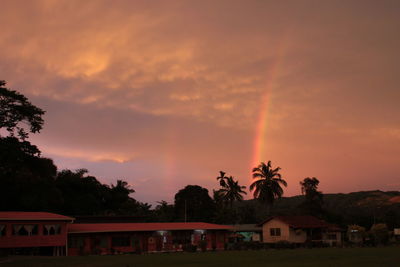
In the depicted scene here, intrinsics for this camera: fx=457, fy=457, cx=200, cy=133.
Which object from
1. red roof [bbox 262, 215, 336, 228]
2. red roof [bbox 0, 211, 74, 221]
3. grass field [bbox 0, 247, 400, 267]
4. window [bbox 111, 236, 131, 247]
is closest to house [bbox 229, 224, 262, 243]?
red roof [bbox 262, 215, 336, 228]

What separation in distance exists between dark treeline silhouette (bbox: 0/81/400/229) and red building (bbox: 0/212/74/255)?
794 centimetres

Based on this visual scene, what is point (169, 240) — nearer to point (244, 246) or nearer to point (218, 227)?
point (218, 227)

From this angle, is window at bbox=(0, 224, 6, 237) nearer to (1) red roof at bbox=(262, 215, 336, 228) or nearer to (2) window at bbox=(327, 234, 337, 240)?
(1) red roof at bbox=(262, 215, 336, 228)

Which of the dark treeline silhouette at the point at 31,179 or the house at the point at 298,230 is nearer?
the dark treeline silhouette at the point at 31,179

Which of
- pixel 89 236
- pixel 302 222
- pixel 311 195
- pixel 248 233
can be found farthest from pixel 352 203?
pixel 89 236

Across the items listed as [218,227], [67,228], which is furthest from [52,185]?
[218,227]

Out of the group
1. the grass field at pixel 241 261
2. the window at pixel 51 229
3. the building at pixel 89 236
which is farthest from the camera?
the window at pixel 51 229

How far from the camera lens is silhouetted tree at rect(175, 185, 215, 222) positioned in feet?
297

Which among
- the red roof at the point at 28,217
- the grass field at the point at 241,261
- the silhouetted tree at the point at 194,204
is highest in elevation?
the silhouetted tree at the point at 194,204

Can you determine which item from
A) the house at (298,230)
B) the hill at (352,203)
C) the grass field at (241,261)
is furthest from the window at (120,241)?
the hill at (352,203)

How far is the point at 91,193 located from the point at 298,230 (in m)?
36.3

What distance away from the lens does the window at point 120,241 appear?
5491cm

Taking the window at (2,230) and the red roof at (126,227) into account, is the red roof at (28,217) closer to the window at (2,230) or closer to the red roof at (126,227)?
the window at (2,230)

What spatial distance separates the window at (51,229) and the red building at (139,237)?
1.73 meters
